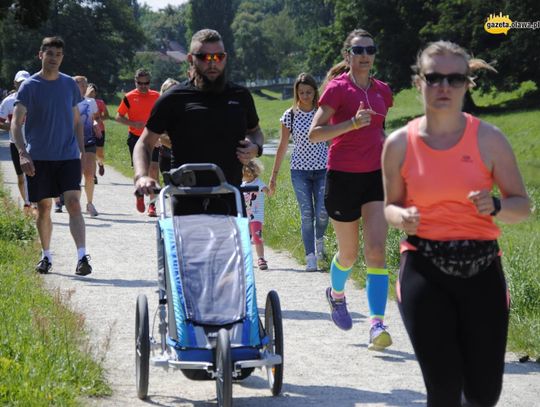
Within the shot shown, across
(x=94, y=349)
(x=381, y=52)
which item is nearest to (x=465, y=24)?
(x=381, y=52)

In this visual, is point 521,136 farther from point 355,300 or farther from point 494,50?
point 355,300

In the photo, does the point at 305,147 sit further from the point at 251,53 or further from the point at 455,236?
the point at 251,53

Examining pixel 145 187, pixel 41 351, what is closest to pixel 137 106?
pixel 41 351

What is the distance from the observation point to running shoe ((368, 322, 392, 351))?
7794 mm

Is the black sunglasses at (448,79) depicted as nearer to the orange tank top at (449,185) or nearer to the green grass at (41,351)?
the orange tank top at (449,185)

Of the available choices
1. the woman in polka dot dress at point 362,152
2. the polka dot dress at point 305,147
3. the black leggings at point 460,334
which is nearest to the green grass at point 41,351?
the woman in polka dot dress at point 362,152

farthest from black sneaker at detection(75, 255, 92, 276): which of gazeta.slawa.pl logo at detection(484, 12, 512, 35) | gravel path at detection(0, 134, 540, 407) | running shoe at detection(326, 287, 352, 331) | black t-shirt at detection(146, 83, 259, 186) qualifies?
gazeta.slawa.pl logo at detection(484, 12, 512, 35)

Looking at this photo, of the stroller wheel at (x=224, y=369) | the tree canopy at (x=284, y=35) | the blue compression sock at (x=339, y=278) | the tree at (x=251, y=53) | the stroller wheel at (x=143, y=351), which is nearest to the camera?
the stroller wheel at (x=224, y=369)

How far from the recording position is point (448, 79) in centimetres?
489

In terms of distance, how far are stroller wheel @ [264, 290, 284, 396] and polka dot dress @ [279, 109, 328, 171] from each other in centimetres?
500

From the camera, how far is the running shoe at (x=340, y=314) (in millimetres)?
8414

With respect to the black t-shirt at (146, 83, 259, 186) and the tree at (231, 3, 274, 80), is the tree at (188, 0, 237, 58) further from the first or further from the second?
the black t-shirt at (146, 83, 259, 186)

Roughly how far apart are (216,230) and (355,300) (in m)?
3.71

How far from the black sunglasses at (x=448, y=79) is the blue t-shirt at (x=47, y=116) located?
6.42 meters
